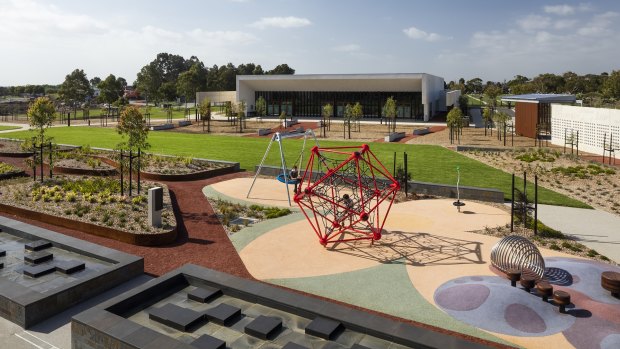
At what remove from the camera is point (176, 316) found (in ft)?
34.9

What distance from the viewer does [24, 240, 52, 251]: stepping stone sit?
1656 centimetres

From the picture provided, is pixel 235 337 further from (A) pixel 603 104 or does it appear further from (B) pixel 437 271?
(A) pixel 603 104

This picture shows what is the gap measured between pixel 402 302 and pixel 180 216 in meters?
13.8

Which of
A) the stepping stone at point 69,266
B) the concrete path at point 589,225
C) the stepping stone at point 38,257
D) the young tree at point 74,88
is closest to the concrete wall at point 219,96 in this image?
the young tree at point 74,88

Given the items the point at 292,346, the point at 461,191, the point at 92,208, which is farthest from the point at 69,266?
the point at 461,191

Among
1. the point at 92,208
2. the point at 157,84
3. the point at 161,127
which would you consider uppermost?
the point at 157,84

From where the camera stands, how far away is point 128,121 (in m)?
27.3

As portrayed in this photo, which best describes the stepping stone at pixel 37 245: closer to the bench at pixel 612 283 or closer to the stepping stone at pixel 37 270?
the stepping stone at pixel 37 270

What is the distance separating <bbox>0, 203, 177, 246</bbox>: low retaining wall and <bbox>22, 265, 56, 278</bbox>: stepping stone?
4.70 metres

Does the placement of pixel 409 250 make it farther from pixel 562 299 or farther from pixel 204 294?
pixel 204 294

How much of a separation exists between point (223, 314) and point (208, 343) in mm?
1195

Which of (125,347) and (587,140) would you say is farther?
(587,140)

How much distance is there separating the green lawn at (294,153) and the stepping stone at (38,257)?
73.5 feet

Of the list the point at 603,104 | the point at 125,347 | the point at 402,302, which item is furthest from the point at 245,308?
the point at 603,104
